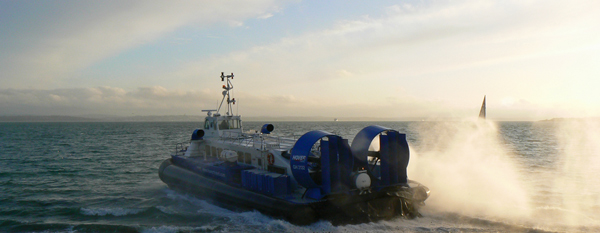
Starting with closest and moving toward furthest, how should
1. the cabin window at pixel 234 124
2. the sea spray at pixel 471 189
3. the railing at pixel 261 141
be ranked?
1. the sea spray at pixel 471 189
2. the railing at pixel 261 141
3. the cabin window at pixel 234 124

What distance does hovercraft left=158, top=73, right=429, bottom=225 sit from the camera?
9.69 metres

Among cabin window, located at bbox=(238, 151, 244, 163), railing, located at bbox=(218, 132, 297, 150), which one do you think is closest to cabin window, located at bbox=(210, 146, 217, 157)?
railing, located at bbox=(218, 132, 297, 150)

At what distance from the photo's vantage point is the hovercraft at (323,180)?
9.69 meters

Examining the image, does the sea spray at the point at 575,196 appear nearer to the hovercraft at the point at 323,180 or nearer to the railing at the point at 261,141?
the hovercraft at the point at 323,180

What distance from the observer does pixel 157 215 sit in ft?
38.5

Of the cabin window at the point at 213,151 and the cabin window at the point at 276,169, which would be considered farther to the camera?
the cabin window at the point at 213,151

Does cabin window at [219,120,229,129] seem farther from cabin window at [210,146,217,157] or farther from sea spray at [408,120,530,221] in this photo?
sea spray at [408,120,530,221]

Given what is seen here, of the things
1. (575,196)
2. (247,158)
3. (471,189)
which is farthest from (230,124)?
(575,196)

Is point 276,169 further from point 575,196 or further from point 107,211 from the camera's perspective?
point 575,196

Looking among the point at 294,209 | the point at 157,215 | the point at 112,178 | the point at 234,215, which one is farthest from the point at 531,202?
the point at 112,178

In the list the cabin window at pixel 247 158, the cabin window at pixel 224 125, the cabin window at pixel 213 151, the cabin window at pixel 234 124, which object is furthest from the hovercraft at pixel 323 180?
the cabin window at pixel 234 124

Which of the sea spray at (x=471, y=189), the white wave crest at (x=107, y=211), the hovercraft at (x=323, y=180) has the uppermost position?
the hovercraft at (x=323, y=180)

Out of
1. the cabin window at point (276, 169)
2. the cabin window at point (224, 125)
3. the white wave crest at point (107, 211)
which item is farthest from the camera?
A: the cabin window at point (224, 125)

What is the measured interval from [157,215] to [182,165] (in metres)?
3.96
